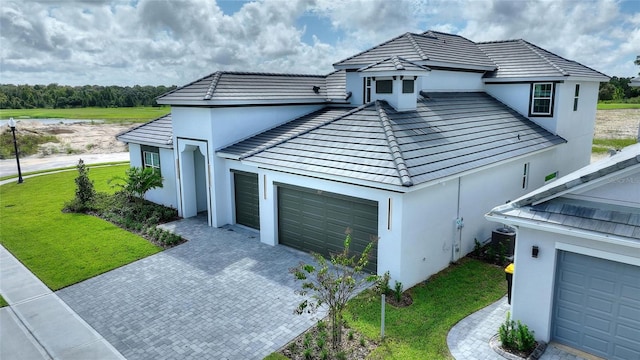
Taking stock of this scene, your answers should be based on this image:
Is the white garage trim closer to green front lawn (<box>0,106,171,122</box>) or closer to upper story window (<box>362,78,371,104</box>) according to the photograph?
upper story window (<box>362,78,371,104</box>)

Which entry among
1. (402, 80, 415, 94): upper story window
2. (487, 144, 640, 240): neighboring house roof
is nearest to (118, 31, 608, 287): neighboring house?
(402, 80, 415, 94): upper story window

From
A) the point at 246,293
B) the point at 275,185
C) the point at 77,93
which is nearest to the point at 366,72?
the point at 275,185

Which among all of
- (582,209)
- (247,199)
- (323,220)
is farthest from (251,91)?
(582,209)

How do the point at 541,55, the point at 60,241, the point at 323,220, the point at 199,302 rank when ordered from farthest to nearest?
the point at 541,55 → the point at 60,241 → the point at 323,220 → the point at 199,302

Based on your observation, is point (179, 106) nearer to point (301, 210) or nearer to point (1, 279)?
point (301, 210)

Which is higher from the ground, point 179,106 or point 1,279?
point 179,106

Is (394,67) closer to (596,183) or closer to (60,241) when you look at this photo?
(596,183)
